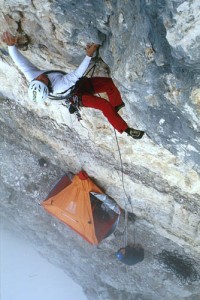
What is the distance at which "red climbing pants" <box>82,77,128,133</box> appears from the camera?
113 inches

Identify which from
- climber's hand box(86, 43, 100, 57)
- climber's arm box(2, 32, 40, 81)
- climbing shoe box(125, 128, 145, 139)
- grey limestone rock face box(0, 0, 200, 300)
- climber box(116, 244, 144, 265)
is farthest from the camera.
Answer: climber box(116, 244, 144, 265)

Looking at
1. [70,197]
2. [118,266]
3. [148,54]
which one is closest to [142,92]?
[148,54]

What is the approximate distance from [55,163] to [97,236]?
1430mm

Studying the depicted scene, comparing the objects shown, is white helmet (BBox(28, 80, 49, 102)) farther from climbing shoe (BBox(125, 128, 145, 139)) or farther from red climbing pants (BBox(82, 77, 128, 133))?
climbing shoe (BBox(125, 128, 145, 139))

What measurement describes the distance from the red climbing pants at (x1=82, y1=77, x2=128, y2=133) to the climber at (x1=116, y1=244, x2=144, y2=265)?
8.37 ft

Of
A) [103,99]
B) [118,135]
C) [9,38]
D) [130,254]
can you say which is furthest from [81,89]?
[130,254]

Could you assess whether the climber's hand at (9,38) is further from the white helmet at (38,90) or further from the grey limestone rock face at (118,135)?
the white helmet at (38,90)

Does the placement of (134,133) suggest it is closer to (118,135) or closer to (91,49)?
(118,135)

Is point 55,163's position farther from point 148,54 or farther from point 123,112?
point 148,54

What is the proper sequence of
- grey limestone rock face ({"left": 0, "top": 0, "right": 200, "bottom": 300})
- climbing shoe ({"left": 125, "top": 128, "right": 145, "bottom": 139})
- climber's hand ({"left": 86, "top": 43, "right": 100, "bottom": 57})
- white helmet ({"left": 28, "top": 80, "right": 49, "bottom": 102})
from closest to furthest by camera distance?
1. grey limestone rock face ({"left": 0, "top": 0, "right": 200, "bottom": 300})
2. climber's hand ({"left": 86, "top": 43, "right": 100, "bottom": 57})
3. white helmet ({"left": 28, "top": 80, "right": 49, "bottom": 102})
4. climbing shoe ({"left": 125, "top": 128, "right": 145, "bottom": 139})

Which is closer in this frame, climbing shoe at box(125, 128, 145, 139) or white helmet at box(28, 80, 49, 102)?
white helmet at box(28, 80, 49, 102)

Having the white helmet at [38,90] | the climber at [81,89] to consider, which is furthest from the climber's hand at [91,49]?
the white helmet at [38,90]

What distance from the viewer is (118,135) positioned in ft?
12.0

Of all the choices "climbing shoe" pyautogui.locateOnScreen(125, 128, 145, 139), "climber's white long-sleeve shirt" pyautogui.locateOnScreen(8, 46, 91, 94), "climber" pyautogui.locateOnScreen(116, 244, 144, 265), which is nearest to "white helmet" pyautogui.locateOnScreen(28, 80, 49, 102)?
"climber's white long-sleeve shirt" pyautogui.locateOnScreen(8, 46, 91, 94)
